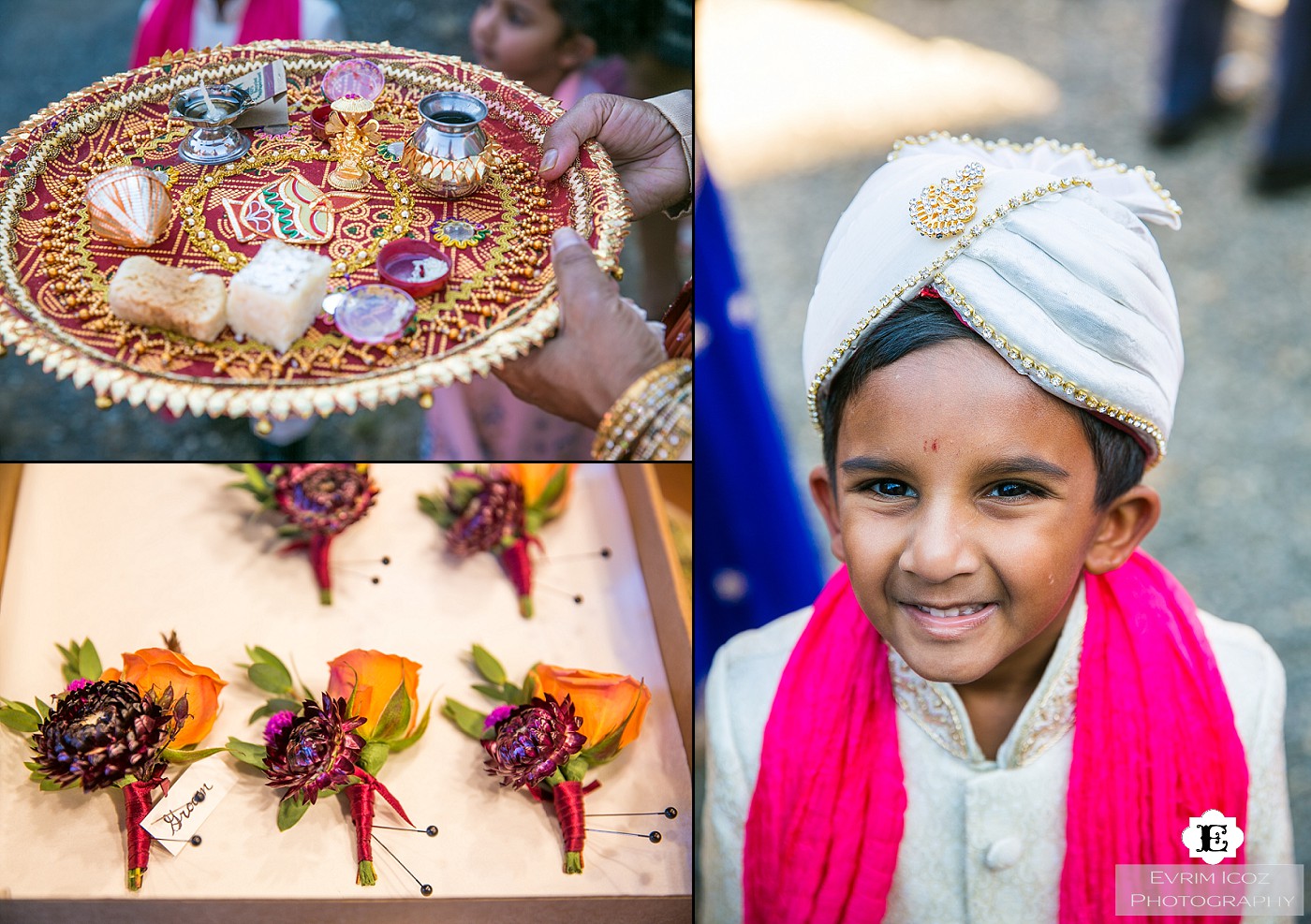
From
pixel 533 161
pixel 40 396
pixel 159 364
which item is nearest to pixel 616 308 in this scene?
pixel 533 161

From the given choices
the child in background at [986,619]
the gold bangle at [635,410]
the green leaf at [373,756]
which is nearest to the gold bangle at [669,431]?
the gold bangle at [635,410]

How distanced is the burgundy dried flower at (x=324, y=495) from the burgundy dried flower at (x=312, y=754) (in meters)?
0.36

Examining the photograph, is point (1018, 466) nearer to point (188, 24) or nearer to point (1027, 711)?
point (1027, 711)

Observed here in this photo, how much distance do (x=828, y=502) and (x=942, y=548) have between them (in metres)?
0.24

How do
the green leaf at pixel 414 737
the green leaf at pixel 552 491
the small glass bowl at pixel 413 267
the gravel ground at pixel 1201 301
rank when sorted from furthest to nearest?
the gravel ground at pixel 1201 301 → the green leaf at pixel 552 491 → the green leaf at pixel 414 737 → the small glass bowl at pixel 413 267

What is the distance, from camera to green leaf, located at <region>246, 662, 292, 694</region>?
1.44 metres

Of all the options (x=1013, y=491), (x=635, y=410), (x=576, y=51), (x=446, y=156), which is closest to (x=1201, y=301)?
(x=576, y=51)

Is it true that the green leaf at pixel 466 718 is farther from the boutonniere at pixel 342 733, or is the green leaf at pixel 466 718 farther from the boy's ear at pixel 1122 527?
the boy's ear at pixel 1122 527

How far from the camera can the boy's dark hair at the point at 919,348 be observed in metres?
1.12

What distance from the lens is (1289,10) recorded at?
2.86 meters

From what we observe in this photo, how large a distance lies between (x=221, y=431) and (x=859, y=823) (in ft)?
4.85

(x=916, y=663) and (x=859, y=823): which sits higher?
(x=916, y=663)

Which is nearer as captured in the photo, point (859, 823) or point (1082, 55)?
point (859, 823)

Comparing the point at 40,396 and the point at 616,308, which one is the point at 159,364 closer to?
the point at 616,308
